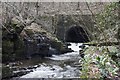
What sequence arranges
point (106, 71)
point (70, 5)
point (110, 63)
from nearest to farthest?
point (106, 71)
point (110, 63)
point (70, 5)

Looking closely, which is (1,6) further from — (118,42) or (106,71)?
(106,71)

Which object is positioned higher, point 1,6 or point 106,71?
point 1,6

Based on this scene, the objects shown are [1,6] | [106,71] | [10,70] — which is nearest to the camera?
[106,71]

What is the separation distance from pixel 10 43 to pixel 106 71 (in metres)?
8.48

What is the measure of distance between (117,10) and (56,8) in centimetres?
866

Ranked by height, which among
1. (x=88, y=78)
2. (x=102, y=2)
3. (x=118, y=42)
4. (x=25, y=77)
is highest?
(x=102, y=2)

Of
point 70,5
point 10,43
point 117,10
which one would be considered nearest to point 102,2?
point 117,10

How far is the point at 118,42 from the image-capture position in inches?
352

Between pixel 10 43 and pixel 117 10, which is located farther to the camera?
pixel 10 43

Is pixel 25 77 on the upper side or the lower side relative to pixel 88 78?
lower

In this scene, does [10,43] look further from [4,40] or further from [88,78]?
[88,78]

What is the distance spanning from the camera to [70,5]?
611 inches


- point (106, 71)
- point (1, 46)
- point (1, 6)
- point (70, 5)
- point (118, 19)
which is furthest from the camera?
point (70, 5)

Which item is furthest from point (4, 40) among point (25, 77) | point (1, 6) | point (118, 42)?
point (118, 42)
